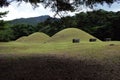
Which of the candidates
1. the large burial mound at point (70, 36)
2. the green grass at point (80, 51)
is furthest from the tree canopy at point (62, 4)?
the large burial mound at point (70, 36)

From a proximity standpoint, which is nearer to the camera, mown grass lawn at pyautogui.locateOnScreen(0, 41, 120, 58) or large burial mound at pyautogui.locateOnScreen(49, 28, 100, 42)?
mown grass lawn at pyautogui.locateOnScreen(0, 41, 120, 58)

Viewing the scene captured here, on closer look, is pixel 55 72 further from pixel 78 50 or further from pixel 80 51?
pixel 78 50

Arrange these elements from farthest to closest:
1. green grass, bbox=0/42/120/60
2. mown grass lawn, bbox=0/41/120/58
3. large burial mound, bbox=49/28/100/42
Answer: large burial mound, bbox=49/28/100/42
mown grass lawn, bbox=0/41/120/58
green grass, bbox=0/42/120/60

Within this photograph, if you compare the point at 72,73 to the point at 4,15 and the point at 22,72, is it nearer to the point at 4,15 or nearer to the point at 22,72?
the point at 22,72

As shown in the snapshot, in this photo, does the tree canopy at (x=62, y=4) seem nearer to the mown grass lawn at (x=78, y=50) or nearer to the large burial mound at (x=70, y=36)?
→ the mown grass lawn at (x=78, y=50)

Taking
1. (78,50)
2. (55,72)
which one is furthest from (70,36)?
(55,72)

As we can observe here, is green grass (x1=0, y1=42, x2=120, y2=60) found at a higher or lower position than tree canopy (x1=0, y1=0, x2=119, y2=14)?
lower

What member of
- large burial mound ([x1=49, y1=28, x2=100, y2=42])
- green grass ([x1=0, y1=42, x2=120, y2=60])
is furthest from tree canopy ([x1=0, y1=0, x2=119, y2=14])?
large burial mound ([x1=49, y1=28, x2=100, y2=42])

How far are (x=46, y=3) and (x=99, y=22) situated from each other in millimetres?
64783

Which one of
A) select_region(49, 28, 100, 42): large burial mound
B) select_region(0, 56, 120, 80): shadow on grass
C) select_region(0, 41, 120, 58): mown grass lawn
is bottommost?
select_region(49, 28, 100, 42): large burial mound

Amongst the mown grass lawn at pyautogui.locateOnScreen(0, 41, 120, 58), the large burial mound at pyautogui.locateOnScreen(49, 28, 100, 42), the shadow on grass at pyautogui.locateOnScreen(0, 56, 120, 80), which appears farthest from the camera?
the large burial mound at pyautogui.locateOnScreen(49, 28, 100, 42)

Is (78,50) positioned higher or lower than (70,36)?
higher

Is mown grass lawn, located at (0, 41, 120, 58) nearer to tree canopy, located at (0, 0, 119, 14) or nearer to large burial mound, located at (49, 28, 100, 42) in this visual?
tree canopy, located at (0, 0, 119, 14)

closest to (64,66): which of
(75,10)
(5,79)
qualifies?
(5,79)
